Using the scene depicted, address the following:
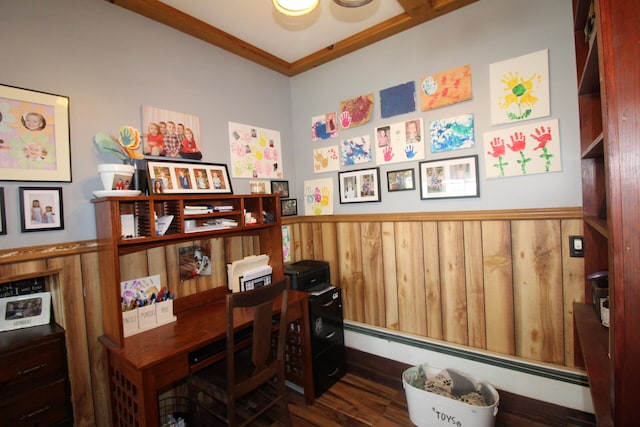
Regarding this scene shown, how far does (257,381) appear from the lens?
162 centimetres

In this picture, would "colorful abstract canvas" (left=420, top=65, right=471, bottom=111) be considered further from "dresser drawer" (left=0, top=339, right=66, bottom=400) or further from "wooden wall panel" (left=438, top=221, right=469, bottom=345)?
"dresser drawer" (left=0, top=339, right=66, bottom=400)

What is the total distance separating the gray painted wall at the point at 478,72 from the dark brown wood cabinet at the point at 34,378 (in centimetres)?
202

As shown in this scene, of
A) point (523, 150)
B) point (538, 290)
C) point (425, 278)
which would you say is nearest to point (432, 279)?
point (425, 278)

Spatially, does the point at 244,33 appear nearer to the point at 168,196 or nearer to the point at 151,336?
the point at 168,196

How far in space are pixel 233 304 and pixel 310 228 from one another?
1513 mm

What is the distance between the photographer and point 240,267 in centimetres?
219

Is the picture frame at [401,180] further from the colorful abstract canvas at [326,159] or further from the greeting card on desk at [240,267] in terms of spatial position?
the greeting card on desk at [240,267]

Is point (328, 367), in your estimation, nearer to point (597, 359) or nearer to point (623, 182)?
point (597, 359)

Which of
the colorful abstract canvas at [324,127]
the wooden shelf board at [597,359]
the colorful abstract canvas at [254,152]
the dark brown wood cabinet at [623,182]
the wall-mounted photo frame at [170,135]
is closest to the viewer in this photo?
the dark brown wood cabinet at [623,182]

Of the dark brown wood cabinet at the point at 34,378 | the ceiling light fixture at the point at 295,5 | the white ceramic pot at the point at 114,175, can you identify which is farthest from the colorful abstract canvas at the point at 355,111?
the dark brown wood cabinet at the point at 34,378

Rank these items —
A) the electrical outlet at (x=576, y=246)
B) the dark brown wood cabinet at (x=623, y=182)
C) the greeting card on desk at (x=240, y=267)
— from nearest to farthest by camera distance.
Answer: the dark brown wood cabinet at (x=623, y=182), the electrical outlet at (x=576, y=246), the greeting card on desk at (x=240, y=267)

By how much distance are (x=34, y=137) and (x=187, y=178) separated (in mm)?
740

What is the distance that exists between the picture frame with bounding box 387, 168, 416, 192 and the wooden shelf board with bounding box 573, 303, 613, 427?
1.22 meters

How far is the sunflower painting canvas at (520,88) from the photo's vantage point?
1.76 m
